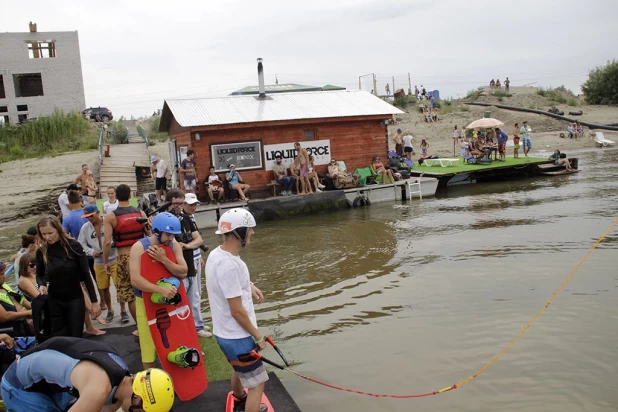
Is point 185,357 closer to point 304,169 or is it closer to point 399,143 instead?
point 304,169

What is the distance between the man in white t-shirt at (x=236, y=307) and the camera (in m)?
4.14

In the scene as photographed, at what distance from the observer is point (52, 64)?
128 ft

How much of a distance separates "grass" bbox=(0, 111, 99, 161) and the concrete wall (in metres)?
6.91

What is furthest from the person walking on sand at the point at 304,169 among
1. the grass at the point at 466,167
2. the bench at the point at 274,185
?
the grass at the point at 466,167

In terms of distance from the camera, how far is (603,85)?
50.0 metres

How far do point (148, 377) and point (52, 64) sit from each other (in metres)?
41.1

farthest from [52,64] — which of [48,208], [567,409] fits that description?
[567,409]

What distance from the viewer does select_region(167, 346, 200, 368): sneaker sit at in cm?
494

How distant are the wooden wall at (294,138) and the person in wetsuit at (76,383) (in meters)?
14.7

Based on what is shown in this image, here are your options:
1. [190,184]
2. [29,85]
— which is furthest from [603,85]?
[29,85]

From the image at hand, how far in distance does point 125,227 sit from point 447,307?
4.79m

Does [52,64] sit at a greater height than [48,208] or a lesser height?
greater

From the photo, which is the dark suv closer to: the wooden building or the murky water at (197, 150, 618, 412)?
the wooden building

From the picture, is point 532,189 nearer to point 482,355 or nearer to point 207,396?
point 482,355
